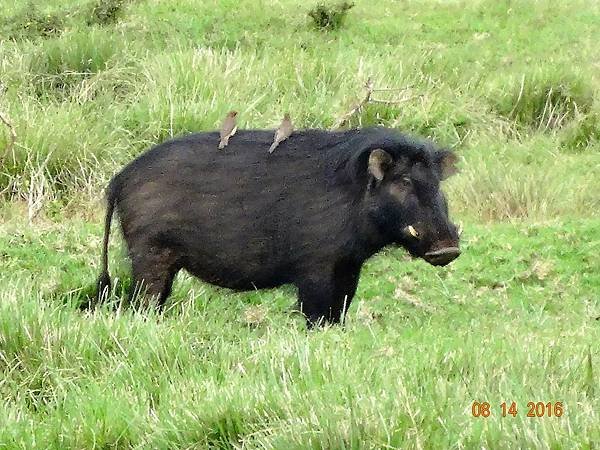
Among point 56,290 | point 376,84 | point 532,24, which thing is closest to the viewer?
point 56,290

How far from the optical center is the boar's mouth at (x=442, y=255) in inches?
217

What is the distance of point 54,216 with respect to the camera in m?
9.30

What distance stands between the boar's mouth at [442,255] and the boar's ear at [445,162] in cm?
54

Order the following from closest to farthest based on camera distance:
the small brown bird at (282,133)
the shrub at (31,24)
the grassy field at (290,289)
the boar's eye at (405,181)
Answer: the grassy field at (290,289), the boar's eye at (405,181), the small brown bird at (282,133), the shrub at (31,24)

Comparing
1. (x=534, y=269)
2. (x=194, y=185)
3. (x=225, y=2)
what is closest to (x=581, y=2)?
(x=225, y=2)

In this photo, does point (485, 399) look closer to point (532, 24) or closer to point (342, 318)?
point (342, 318)

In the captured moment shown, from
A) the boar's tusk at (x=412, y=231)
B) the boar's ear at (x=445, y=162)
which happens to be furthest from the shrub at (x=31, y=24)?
the boar's tusk at (x=412, y=231)

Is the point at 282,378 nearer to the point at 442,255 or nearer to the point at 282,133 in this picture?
the point at 442,255

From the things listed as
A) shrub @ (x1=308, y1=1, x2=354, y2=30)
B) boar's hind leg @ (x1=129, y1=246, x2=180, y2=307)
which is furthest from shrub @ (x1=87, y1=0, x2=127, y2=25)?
boar's hind leg @ (x1=129, y1=246, x2=180, y2=307)

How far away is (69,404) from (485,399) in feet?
5.07

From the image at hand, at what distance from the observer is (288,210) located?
18.9ft

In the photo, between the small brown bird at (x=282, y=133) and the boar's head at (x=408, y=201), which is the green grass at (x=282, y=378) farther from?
the small brown bird at (x=282, y=133)
